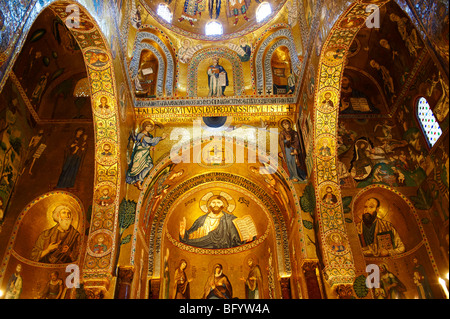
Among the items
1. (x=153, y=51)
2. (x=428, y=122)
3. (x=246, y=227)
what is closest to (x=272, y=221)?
(x=246, y=227)

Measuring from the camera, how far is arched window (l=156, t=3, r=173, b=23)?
12793 millimetres

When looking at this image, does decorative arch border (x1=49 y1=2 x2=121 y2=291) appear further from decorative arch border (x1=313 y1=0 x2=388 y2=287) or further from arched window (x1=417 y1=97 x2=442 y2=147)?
arched window (x1=417 y1=97 x2=442 y2=147)

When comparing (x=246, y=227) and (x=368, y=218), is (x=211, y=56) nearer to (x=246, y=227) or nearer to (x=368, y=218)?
(x=246, y=227)

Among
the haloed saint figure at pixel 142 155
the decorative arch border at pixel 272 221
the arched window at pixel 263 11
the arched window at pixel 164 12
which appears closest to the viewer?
the decorative arch border at pixel 272 221

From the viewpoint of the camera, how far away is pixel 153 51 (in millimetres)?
12508

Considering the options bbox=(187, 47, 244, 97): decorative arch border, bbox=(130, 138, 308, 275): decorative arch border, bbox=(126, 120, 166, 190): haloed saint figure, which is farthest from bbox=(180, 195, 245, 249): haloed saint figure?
bbox=(187, 47, 244, 97): decorative arch border

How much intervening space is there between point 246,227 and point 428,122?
22.1ft

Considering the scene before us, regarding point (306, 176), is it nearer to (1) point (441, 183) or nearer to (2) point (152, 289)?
(1) point (441, 183)

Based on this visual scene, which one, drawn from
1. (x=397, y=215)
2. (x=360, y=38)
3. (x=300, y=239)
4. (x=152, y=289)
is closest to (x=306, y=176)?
(x=300, y=239)

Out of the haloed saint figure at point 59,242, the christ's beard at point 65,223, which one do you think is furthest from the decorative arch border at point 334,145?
the christ's beard at point 65,223

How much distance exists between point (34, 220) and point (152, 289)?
4.00 metres

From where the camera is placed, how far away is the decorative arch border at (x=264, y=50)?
11.6 metres

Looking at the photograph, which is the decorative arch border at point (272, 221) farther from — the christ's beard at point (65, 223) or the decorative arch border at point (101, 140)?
the christ's beard at point (65, 223)
